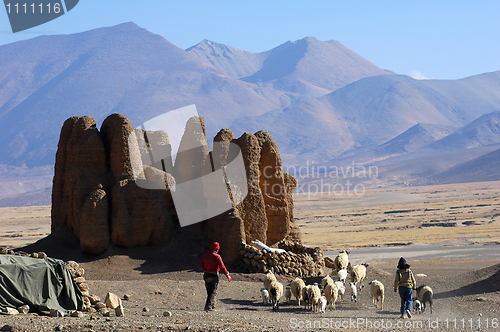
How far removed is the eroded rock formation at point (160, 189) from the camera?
21.2 m

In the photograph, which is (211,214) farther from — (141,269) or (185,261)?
(141,269)

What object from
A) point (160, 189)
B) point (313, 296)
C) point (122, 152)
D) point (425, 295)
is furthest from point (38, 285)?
point (425, 295)

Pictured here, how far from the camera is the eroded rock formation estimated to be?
21219mm

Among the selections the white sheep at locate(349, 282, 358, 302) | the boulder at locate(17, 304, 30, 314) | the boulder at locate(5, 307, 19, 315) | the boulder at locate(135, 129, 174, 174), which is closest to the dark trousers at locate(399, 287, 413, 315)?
the white sheep at locate(349, 282, 358, 302)

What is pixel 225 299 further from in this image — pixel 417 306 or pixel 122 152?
pixel 122 152

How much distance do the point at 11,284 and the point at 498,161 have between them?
179304 mm

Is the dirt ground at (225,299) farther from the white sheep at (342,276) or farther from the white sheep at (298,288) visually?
the white sheep at (342,276)

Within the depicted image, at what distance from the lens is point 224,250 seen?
70.7 ft

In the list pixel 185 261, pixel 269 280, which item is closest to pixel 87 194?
pixel 185 261

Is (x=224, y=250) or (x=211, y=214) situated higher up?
(x=211, y=214)

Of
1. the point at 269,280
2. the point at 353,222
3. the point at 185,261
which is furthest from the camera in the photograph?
the point at 353,222

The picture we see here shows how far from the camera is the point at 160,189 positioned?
2202 cm

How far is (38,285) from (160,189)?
9.47 meters

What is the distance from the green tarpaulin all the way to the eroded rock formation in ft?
23.9
